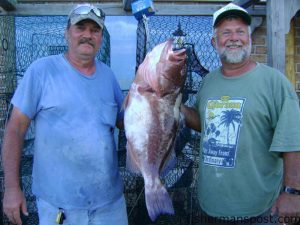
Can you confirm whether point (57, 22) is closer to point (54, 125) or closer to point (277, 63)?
point (54, 125)

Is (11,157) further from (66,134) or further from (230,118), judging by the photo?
(230,118)

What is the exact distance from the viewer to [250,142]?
2541 mm

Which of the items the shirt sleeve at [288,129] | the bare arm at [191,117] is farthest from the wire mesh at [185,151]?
the shirt sleeve at [288,129]

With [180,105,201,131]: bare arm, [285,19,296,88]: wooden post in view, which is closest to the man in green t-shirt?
[180,105,201,131]: bare arm

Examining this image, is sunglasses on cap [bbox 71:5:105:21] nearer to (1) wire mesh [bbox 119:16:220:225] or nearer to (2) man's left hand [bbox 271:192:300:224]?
(1) wire mesh [bbox 119:16:220:225]

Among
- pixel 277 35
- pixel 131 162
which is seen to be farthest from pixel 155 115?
pixel 277 35

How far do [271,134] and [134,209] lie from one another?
2.01 metres

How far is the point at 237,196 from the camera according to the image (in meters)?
2.56

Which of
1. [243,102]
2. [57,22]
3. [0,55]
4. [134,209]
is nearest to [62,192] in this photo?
[243,102]

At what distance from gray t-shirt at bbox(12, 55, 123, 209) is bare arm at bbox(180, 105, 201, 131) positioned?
2.00 feet

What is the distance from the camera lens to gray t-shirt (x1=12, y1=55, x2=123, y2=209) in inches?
101

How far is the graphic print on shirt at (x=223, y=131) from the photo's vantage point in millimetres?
2562

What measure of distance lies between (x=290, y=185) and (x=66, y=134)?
1.50 meters

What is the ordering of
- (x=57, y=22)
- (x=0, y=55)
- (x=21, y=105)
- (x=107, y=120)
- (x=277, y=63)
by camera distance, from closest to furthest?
1. (x=21, y=105)
2. (x=107, y=120)
3. (x=277, y=63)
4. (x=0, y=55)
5. (x=57, y=22)
